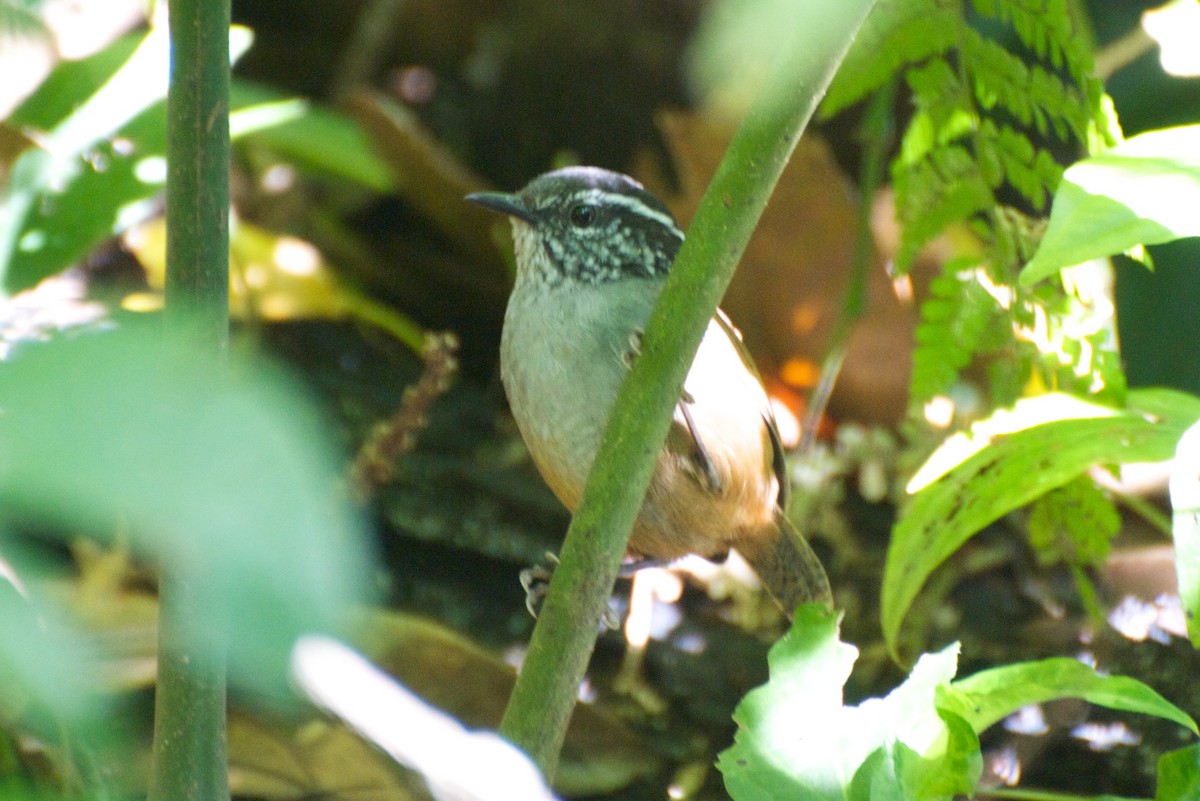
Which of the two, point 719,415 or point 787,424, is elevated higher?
point 787,424

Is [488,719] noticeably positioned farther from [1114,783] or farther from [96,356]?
[96,356]

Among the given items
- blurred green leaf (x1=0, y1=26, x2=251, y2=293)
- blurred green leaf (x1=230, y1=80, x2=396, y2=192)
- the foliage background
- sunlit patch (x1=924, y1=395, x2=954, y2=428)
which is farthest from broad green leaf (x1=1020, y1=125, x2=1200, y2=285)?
blurred green leaf (x1=230, y1=80, x2=396, y2=192)

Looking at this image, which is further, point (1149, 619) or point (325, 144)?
point (325, 144)

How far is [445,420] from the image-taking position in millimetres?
4352

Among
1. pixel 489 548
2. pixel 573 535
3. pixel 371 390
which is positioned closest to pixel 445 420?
pixel 371 390

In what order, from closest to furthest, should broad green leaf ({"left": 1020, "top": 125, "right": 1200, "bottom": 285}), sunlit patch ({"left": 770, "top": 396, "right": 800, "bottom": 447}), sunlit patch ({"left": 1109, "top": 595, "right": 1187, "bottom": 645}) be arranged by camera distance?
1. broad green leaf ({"left": 1020, "top": 125, "right": 1200, "bottom": 285})
2. sunlit patch ({"left": 1109, "top": 595, "right": 1187, "bottom": 645})
3. sunlit patch ({"left": 770, "top": 396, "right": 800, "bottom": 447})

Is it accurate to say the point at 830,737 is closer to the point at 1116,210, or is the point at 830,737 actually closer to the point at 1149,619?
the point at 1116,210

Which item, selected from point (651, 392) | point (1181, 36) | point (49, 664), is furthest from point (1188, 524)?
point (49, 664)

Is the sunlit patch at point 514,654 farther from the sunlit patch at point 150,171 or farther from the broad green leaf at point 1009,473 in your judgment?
the sunlit patch at point 150,171

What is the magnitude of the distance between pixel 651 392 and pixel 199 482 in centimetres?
111

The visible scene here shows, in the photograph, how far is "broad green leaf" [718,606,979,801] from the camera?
5.45ft

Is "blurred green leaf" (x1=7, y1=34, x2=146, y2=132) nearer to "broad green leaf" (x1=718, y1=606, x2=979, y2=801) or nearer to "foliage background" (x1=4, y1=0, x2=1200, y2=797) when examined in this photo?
"foliage background" (x1=4, y1=0, x2=1200, y2=797)

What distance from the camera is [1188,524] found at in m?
1.57

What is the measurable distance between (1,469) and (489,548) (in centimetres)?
334
